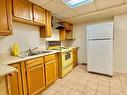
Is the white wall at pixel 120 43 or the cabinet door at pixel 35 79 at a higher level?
the white wall at pixel 120 43

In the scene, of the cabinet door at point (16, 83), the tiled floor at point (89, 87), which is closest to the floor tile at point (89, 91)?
the tiled floor at point (89, 87)

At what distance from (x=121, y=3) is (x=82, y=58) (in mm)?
2614

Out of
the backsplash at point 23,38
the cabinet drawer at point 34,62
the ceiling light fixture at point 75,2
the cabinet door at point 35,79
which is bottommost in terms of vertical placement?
the cabinet door at point 35,79

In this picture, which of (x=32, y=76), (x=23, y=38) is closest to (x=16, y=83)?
(x=32, y=76)

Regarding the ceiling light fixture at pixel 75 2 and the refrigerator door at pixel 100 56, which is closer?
the ceiling light fixture at pixel 75 2

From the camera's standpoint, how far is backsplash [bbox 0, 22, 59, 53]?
1.81 metres

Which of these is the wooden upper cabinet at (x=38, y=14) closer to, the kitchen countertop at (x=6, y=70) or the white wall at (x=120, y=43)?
the kitchen countertop at (x=6, y=70)

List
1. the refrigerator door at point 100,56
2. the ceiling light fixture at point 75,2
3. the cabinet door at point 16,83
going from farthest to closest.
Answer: the refrigerator door at point 100,56 → the ceiling light fixture at point 75,2 → the cabinet door at point 16,83

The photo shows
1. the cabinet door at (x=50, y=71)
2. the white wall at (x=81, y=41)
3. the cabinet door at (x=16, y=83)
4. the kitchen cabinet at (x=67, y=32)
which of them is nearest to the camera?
the cabinet door at (x=16, y=83)

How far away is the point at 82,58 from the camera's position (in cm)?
411

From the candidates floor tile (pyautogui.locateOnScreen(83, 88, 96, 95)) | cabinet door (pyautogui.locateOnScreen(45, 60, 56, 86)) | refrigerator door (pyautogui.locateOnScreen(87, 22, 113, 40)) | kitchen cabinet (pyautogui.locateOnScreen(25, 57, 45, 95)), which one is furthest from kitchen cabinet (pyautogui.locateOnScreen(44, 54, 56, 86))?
refrigerator door (pyautogui.locateOnScreen(87, 22, 113, 40))

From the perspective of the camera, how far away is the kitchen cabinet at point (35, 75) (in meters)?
1.64

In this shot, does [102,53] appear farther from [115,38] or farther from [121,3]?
[121,3]

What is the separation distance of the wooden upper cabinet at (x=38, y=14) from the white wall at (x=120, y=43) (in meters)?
2.38
